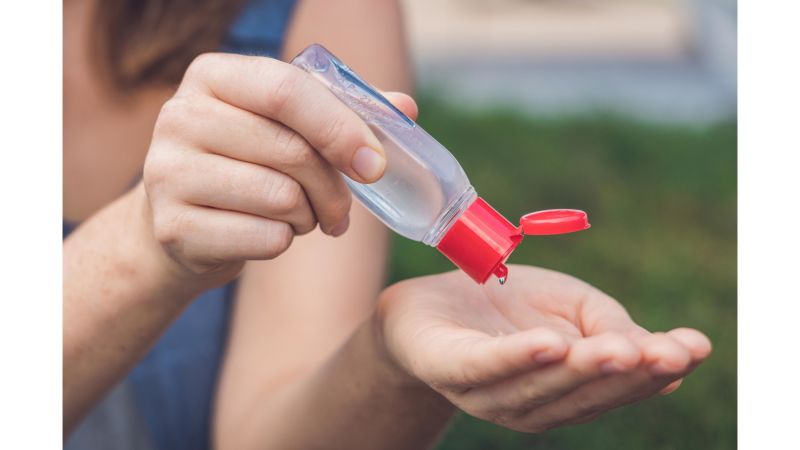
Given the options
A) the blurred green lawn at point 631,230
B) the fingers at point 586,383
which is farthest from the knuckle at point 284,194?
the blurred green lawn at point 631,230

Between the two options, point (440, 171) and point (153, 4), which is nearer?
point (440, 171)

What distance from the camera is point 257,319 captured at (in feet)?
4.15

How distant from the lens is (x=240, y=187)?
760mm

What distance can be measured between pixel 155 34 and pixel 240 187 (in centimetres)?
64

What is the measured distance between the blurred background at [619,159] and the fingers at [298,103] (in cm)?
107

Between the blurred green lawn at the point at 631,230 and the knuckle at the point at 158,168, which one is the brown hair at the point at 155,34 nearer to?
the knuckle at the point at 158,168

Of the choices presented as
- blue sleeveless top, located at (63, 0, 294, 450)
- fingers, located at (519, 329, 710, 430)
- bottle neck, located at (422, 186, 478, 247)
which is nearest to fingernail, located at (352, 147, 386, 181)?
bottle neck, located at (422, 186, 478, 247)

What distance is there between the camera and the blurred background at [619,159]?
5.69 ft

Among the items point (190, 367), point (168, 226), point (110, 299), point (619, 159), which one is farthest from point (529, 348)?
point (619, 159)
